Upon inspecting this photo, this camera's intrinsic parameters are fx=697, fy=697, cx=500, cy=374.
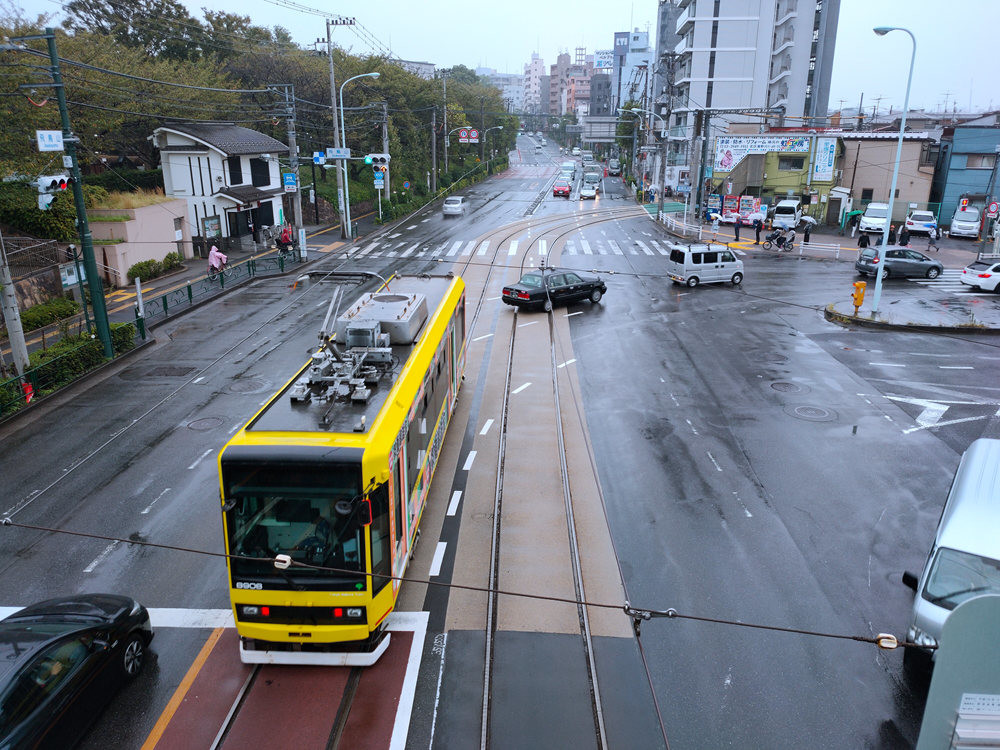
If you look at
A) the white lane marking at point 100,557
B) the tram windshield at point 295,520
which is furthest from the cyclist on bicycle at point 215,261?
the tram windshield at point 295,520

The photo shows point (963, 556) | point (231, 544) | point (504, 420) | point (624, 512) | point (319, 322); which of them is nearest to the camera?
point (231, 544)

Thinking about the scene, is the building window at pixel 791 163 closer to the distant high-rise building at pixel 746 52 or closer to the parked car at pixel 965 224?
the parked car at pixel 965 224

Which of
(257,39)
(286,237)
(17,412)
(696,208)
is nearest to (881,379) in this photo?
(17,412)

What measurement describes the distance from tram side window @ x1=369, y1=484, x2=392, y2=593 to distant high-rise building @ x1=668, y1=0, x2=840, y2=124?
7749cm

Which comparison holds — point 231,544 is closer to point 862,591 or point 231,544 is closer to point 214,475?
point 214,475

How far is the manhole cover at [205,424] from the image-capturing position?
1669 cm

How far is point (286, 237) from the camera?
4000 centimetres

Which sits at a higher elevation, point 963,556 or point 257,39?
point 257,39

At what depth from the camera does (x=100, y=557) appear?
37.7 ft

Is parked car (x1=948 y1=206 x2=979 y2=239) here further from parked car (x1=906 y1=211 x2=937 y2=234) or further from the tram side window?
the tram side window

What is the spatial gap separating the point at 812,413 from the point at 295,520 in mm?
14175

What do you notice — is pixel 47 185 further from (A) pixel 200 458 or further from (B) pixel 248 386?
(A) pixel 200 458

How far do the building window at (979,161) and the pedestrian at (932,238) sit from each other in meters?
8.63

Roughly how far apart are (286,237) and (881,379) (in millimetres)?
31552
